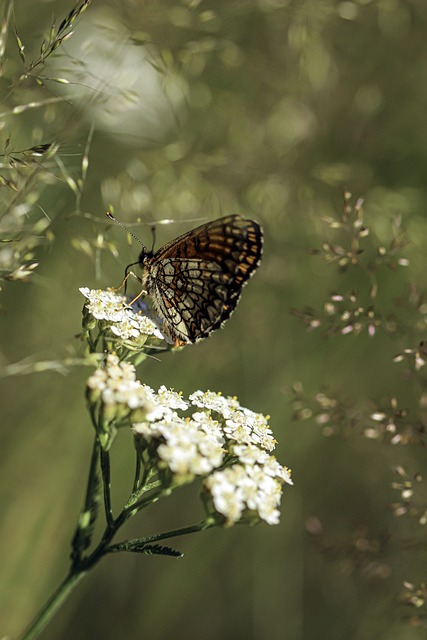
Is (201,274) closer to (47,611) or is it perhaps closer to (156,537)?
(156,537)

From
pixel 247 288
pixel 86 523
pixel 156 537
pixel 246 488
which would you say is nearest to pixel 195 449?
pixel 246 488

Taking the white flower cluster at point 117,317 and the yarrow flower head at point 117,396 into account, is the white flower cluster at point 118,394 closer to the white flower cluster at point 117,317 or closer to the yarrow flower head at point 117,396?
the yarrow flower head at point 117,396

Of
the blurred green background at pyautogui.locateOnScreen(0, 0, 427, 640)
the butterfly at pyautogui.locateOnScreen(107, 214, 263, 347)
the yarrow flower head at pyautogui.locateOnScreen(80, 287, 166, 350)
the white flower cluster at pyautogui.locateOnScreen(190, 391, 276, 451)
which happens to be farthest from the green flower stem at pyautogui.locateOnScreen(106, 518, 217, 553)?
the blurred green background at pyautogui.locateOnScreen(0, 0, 427, 640)

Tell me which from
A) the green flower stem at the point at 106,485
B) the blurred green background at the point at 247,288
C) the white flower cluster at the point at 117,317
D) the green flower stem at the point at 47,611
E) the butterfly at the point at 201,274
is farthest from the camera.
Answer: the blurred green background at the point at 247,288

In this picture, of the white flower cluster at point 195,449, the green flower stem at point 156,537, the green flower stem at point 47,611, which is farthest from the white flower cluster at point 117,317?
the green flower stem at point 47,611

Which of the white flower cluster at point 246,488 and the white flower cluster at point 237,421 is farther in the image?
the white flower cluster at point 237,421
